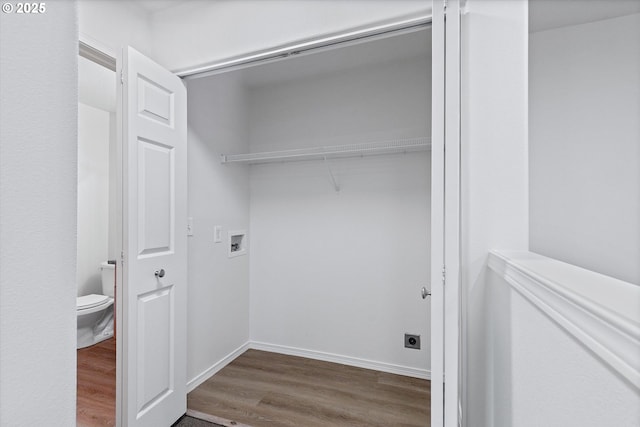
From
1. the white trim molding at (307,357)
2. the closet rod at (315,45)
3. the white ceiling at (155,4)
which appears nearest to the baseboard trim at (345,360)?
the white trim molding at (307,357)

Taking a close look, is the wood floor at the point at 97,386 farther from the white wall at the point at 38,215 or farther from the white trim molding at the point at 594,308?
the white trim molding at the point at 594,308

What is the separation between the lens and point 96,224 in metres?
3.52

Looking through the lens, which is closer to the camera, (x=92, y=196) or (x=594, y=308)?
(x=594, y=308)

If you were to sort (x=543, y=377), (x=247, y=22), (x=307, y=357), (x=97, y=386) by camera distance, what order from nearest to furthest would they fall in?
1. (x=543, y=377)
2. (x=247, y=22)
3. (x=97, y=386)
4. (x=307, y=357)

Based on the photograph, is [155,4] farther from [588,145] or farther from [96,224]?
[588,145]

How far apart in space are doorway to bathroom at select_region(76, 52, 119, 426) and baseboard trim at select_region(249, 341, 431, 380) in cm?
123

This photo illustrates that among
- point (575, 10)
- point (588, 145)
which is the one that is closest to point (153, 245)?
point (588, 145)

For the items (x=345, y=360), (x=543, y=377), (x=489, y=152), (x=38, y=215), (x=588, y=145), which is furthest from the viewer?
(x=345, y=360)

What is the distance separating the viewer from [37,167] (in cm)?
36

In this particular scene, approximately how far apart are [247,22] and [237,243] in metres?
1.77

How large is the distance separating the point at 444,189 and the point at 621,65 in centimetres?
200

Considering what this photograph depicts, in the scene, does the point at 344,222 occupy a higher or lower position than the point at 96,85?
lower

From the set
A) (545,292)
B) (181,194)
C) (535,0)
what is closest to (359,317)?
(181,194)

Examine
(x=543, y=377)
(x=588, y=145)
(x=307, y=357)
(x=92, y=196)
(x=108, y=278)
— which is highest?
(x=588, y=145)
